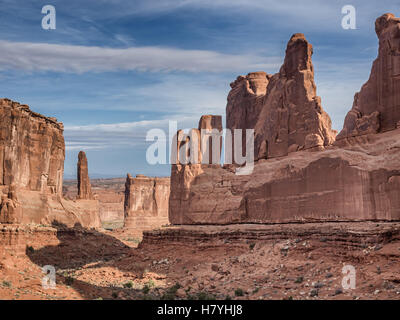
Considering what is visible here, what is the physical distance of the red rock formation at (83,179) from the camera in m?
65.6

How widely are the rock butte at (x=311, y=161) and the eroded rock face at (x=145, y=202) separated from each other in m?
52.9

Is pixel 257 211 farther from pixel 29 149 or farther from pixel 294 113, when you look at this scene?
pixel 29 149

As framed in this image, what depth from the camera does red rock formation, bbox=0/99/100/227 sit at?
157ft

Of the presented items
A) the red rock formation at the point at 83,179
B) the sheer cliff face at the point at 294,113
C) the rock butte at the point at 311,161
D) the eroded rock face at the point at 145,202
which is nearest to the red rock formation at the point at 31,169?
the red rock formation at the point at 83,179

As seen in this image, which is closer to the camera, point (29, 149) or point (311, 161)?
point (311, 161)

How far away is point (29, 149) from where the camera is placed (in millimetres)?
52562

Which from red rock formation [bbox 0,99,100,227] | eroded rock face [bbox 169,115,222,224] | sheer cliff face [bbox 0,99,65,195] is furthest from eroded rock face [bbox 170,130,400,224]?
sheer cliff face [bbox 0,99,65,195]

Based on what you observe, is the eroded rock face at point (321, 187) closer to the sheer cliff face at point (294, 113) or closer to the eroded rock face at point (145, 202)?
the sheer cliff face at point (294, 113)

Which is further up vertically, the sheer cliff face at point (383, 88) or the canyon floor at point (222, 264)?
the sheer cliff face at point (383, 88)

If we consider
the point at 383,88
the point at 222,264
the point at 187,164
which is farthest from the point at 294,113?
the point at 187,164

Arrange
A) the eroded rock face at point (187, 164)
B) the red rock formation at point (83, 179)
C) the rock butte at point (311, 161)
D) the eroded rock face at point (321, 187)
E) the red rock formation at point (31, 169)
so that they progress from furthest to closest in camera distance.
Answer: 1. the red rock formation at point (83, 179)
2. the eroded rock face at point (187, 164)
3. the red rock formation at point (31, 169)
4. the rock butte at point (311, 161)
5. the eroded rock face at point (321, 187)

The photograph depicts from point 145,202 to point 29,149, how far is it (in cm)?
5234

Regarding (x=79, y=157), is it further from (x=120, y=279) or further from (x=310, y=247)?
(x=310, y=247)

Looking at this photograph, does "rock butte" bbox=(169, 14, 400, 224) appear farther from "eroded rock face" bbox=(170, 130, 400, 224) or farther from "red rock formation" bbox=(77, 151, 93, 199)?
"red rock formation" bbox=(77, 151, 93, 199)
